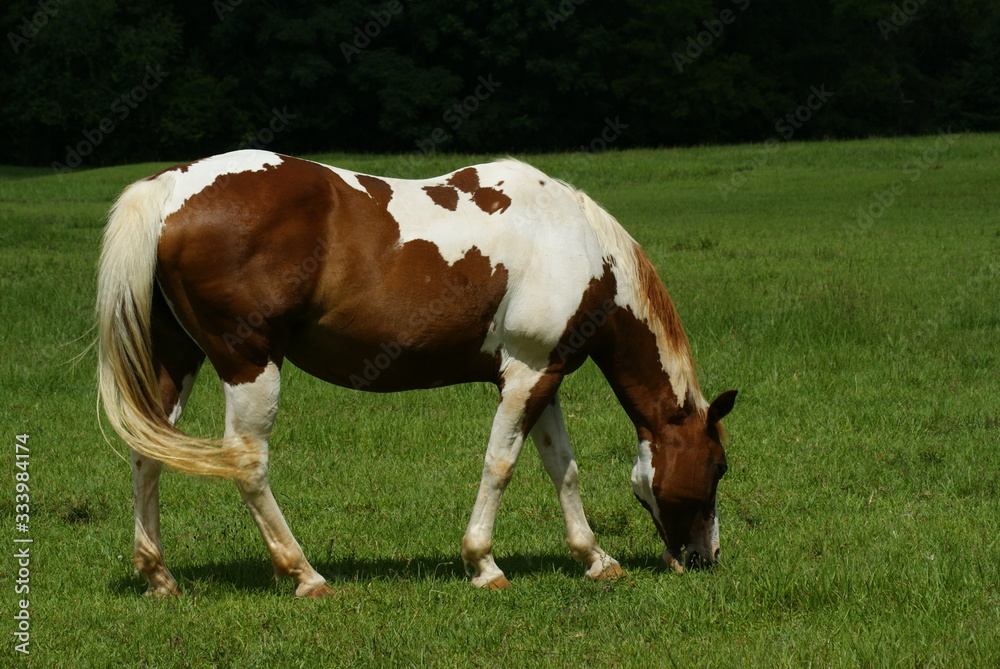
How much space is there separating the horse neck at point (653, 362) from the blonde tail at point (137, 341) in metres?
1.93

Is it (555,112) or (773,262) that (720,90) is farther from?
(773,262)

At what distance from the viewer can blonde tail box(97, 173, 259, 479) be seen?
4.78 m

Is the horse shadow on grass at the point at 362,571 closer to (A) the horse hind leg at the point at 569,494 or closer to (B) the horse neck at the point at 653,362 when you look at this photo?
(A) the horse hind leg at the point at 569,494

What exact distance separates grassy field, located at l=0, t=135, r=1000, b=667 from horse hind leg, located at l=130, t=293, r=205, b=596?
150mm

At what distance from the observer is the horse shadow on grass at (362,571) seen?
524cm

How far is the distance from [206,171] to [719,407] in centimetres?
277

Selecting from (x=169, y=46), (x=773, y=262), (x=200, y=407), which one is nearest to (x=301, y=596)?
(x=200, y=407)

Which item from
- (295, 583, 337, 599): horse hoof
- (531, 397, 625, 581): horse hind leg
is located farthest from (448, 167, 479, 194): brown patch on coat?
(295, 583, 337, 599): horse hoof

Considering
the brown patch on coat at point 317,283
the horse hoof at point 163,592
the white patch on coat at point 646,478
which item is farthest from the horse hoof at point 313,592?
the white patch on coat at point 646,478

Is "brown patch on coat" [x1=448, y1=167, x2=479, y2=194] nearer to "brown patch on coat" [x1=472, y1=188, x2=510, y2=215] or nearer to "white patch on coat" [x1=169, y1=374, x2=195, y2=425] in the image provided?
"brown patch on coat" [x1=472, y1=188, x2=510, y2=215]

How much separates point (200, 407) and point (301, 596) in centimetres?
402

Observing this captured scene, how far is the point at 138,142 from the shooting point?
47.7 metres

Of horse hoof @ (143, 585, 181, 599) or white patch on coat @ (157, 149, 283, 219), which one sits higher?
white patch on coat @ (157, 149, 283, 219)

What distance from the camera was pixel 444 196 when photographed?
5.26 metres
